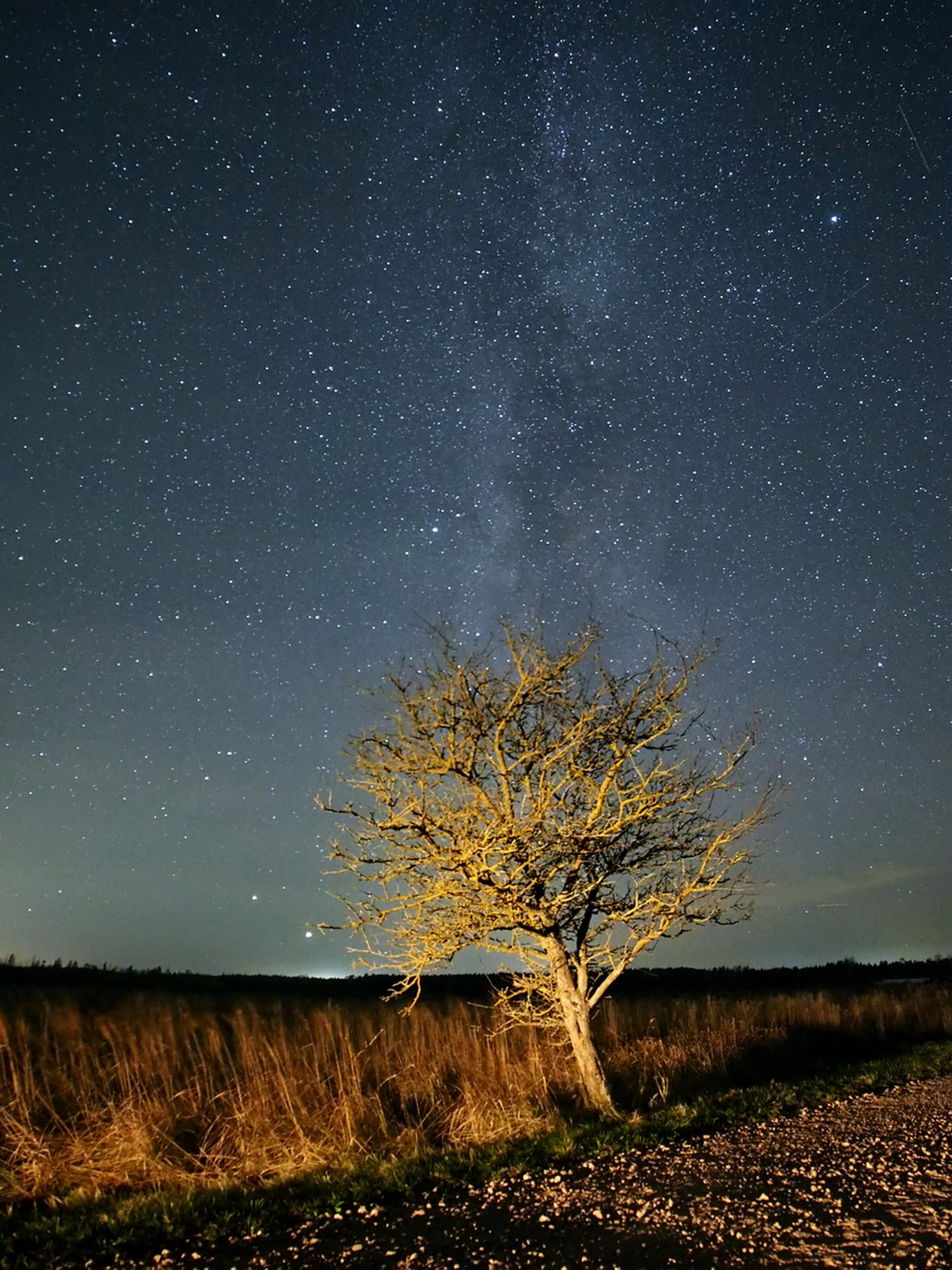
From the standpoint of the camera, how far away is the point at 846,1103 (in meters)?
10.3

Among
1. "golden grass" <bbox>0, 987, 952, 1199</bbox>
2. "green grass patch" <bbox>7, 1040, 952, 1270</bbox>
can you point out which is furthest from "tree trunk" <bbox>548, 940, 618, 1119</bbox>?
"green grass patch" <bbox>7, 1040, 952, 1270</bbox>

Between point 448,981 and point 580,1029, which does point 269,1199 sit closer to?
point 580,1029

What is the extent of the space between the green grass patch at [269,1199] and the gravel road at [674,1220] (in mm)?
312

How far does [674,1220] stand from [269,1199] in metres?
3.44

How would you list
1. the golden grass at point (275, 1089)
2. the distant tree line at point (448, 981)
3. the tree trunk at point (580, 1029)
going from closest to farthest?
the golden grass at point (275, 1089) < the tree trunk at point (580, 1029) < the distant tree line at point (448, 981)


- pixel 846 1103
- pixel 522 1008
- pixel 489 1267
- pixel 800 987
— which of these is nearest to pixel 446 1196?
pixel 489 1267

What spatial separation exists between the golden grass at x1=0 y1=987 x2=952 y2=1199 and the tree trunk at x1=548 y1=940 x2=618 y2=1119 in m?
0.44

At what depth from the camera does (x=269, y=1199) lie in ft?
22.2

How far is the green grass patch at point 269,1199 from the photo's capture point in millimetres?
5992

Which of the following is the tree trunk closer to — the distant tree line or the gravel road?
the gravel road

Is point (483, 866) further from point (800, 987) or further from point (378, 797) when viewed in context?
point (800, 987)

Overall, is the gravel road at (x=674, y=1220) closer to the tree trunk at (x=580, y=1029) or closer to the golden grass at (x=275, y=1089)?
the golden grass at (x=275, y=1089)

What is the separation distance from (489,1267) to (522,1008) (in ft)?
18.6

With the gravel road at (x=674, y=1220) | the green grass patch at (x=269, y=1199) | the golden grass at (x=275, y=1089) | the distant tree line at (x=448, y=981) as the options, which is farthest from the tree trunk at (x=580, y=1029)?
the distant tree line at (x=448, y=981)
